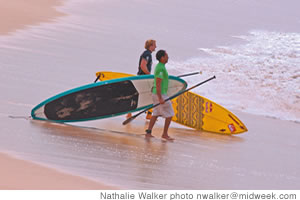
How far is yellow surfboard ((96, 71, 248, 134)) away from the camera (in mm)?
8582

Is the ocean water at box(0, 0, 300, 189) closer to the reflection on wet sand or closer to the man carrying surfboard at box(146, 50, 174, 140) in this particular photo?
the reflection on wet sand

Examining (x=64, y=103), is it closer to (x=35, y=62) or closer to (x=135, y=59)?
(x=35, y=62)

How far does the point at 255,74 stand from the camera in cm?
1477

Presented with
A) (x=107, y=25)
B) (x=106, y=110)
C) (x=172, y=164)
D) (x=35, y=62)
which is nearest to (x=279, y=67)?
(x=107, y=25)

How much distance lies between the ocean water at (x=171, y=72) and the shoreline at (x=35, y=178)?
170mm

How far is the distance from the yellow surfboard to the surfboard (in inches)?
36.0

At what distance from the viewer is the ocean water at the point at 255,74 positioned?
11.1m

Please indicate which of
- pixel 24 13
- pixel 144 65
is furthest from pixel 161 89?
pixel 24 13

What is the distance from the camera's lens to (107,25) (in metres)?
18.5

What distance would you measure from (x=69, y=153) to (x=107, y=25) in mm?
12728

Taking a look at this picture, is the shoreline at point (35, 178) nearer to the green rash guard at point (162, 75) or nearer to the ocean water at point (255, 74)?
the green rash guard at point (162, 75)
